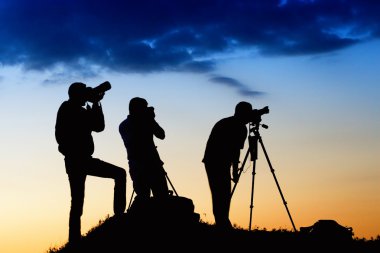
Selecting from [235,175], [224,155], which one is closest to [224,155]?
[224,155]

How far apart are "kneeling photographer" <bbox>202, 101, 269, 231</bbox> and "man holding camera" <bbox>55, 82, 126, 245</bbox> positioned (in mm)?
3014

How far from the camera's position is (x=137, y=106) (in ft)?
41.2

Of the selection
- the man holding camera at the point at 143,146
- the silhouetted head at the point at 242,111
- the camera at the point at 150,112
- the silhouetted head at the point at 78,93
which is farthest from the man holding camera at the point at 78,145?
the silhouetted head at the point at 242,111

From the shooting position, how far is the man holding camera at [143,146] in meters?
12.5

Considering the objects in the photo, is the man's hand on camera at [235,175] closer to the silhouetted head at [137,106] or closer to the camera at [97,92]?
the silhouetted head at [137,106]

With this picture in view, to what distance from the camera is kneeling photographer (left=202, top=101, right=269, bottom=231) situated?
12219 mm

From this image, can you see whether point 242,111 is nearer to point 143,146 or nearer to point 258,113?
point 258,113

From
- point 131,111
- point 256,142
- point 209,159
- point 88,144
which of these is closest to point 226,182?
point 209,159

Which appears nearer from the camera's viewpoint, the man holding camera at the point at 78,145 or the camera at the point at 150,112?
the man holding camera at the point at 78,145

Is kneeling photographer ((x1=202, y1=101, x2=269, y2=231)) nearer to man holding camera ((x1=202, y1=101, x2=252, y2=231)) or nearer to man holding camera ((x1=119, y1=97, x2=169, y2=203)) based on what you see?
man holding camera ((x1=202, y1=101, x2=252, y2=231))

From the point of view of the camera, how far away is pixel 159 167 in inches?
498

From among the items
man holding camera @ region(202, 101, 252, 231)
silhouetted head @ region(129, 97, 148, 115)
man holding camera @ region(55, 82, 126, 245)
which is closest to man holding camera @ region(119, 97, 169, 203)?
silhouetted head @ region(129, 97, 148, 115)

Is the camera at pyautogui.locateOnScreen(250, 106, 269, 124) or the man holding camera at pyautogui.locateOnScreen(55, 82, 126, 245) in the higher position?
the camera at pyautogui.locateOnScreen(250, 106, 269, 124)

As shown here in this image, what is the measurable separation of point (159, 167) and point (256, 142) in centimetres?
241
